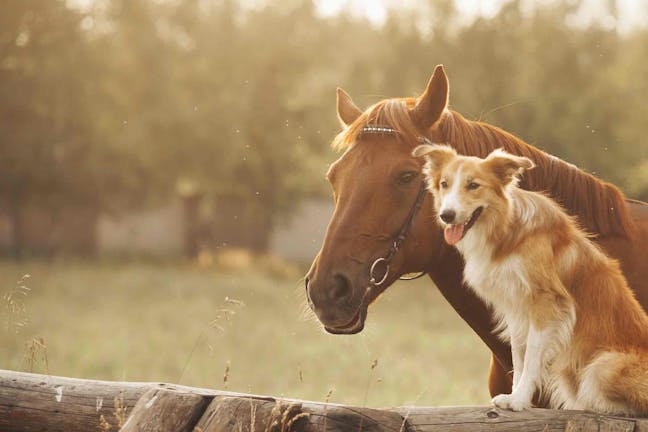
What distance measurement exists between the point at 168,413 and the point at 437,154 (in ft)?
5.86

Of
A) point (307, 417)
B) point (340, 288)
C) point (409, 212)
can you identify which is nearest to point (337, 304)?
point (340, 288)

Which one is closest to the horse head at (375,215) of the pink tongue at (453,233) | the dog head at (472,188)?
the dog head at (472,188)

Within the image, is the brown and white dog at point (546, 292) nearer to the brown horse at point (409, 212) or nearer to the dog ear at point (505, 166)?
the dog ear at point (505, 166)

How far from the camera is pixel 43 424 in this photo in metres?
4.70

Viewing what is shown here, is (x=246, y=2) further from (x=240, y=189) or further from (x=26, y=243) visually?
(x=26, y=243)

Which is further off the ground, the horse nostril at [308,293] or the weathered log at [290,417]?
the horse nostril at [308,293]

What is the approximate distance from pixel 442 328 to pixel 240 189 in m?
14.6

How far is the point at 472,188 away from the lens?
4.37 meters

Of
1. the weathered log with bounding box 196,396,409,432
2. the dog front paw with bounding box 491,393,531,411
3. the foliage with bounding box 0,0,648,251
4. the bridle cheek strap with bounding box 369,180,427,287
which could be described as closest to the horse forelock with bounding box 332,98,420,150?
the bridle cheek strap with bounding box 369,180,427,287

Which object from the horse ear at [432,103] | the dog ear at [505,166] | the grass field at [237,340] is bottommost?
the grass field at [237,340]

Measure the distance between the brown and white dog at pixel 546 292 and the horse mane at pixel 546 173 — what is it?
62 centimetres

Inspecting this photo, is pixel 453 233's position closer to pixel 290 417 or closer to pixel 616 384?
pixel 616 384

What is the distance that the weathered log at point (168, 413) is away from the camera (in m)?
4.12

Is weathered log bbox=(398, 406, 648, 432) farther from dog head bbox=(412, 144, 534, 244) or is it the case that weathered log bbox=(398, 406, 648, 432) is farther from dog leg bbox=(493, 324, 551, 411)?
dog head bbox=(412, 144, 534, 244)
